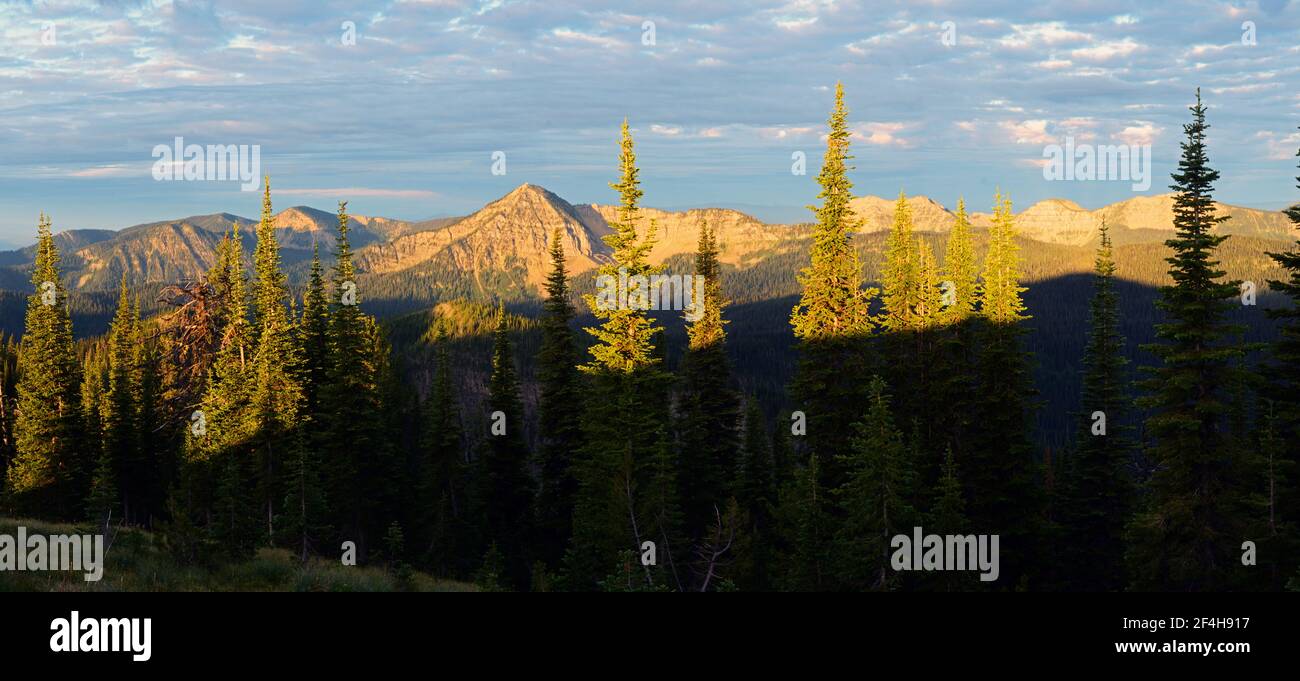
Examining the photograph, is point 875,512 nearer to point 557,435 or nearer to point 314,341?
point 557,435

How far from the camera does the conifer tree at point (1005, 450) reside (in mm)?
38312

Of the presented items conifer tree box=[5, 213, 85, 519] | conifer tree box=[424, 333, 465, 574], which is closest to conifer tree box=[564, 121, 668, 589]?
conifer tree box=[424, 333, 465, 574]

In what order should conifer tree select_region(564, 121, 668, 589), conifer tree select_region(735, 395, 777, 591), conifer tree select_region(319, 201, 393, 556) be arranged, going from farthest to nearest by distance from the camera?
conifer tree select_region(319, 201, 393, 556) < conifer tree select_region(735, 395, 777, 591) < conifer tree select_region(564, 121, 668, 589)

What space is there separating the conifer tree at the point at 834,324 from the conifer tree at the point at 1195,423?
1169cm

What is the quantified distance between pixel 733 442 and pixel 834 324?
12.8m

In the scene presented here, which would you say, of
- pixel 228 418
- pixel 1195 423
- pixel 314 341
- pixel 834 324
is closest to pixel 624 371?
pixel 834 324

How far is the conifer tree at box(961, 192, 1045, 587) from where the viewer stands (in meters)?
38.3

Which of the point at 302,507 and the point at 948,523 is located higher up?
the point at 948,523

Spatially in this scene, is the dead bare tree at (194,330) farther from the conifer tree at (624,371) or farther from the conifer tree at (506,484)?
the conifer tree at (624,371)

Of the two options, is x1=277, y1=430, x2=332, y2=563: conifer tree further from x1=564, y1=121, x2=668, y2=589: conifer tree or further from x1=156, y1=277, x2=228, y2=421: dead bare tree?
x1=156, y1=277, x2=228, y2=421: dead bare tree

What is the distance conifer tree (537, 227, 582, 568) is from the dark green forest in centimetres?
20

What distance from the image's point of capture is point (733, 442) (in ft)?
158

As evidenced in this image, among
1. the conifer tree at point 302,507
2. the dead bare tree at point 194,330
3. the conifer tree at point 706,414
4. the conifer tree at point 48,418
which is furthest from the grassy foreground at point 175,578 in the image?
the conifer tree at point 48,418
